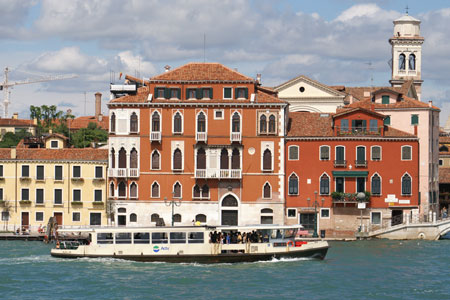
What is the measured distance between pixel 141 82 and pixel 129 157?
772cm

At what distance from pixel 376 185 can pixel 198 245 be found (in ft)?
56.6

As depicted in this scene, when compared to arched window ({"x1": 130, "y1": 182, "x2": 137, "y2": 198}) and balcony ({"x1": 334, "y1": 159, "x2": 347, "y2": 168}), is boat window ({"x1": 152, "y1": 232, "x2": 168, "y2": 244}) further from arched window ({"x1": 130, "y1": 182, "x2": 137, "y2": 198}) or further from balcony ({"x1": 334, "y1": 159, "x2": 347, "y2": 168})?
balcony ({"x1": 334, "y1": 159, "x2": 347, "y2": 168})

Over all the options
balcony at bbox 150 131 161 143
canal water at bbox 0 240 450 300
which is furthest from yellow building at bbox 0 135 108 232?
canal water at bbox 0 240 450 300

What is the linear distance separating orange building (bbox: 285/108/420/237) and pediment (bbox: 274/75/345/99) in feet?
36.6

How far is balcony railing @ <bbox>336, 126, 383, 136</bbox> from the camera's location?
6259cm

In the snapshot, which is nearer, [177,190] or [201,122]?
[201,122]

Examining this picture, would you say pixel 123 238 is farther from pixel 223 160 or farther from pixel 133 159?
pixel 223 160

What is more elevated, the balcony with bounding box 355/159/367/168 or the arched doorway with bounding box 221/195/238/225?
the balcony with bounding box 355/159/367/168

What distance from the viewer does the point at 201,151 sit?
2457 inches

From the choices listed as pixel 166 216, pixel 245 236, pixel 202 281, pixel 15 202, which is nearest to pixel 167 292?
pixel 202 281

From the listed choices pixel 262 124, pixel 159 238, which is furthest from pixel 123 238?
pixel 262 124

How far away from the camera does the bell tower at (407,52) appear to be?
88.6m

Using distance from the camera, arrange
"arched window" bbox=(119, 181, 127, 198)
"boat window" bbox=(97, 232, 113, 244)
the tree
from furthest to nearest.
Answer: the tree < "arched window" bbox=(119, 181, 127, 198) < "boat window" bbox=(97, 232, 113, 244)

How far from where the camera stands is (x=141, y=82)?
68312 millimetres
